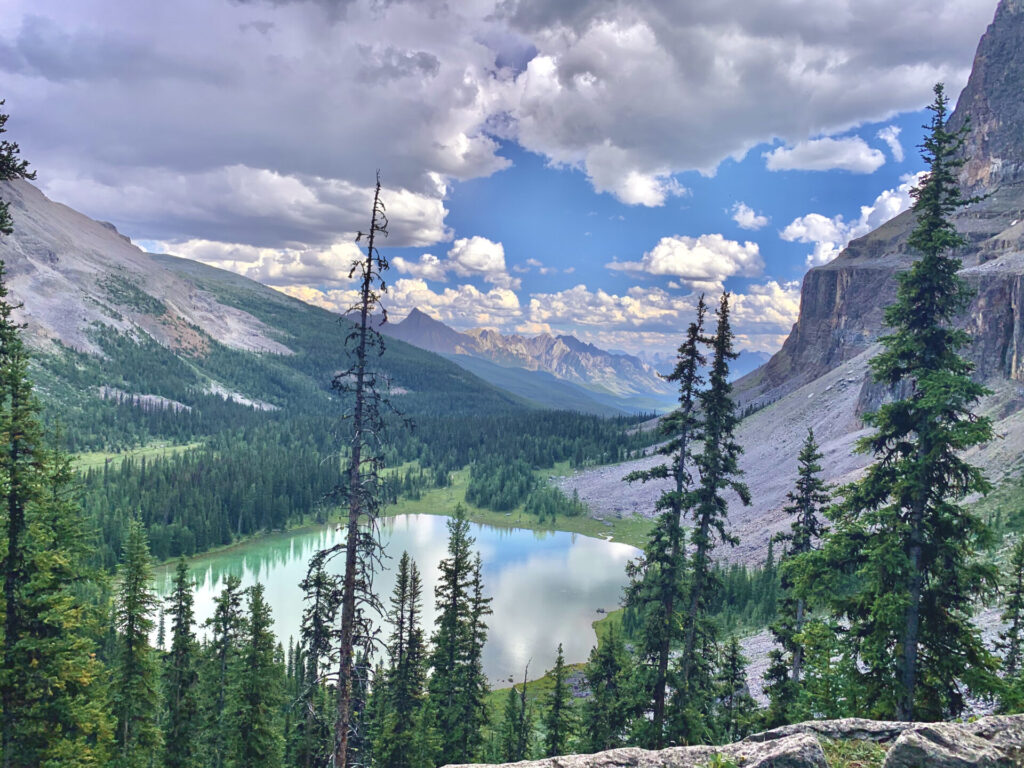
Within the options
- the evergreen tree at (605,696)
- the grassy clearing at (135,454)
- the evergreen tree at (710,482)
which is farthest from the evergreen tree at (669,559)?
the grassy clearing at (135,454)

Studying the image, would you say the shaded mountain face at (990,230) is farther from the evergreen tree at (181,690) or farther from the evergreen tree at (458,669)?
the evergreen tree at (181,690)

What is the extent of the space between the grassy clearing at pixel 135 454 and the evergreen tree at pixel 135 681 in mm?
139831

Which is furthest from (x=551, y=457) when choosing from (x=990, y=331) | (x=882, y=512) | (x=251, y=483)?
(x=882, y=512)

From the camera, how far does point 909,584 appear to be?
524 inches

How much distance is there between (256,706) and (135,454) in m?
176

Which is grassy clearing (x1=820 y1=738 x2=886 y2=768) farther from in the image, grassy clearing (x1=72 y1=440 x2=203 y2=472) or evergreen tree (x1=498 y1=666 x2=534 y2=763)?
grassy clearing (x1=72 y1=440 x2=203 y2=472)

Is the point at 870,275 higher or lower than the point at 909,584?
higher

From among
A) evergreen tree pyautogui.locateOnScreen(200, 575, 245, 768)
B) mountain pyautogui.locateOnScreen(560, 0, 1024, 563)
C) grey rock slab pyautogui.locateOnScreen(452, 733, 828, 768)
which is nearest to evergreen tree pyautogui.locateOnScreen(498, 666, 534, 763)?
evergreen tree pyautogui.locateOnScreen(200, 575, 245, 768)

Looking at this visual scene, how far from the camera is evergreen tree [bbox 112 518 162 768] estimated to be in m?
21.3

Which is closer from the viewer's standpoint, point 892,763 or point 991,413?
point 892,763

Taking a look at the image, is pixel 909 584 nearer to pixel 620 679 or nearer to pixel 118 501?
pixel 620 679

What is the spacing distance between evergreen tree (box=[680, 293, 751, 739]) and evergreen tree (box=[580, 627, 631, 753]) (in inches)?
248

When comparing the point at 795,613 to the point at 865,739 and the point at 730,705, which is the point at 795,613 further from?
the point at 865,739

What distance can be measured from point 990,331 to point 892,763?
418ft
